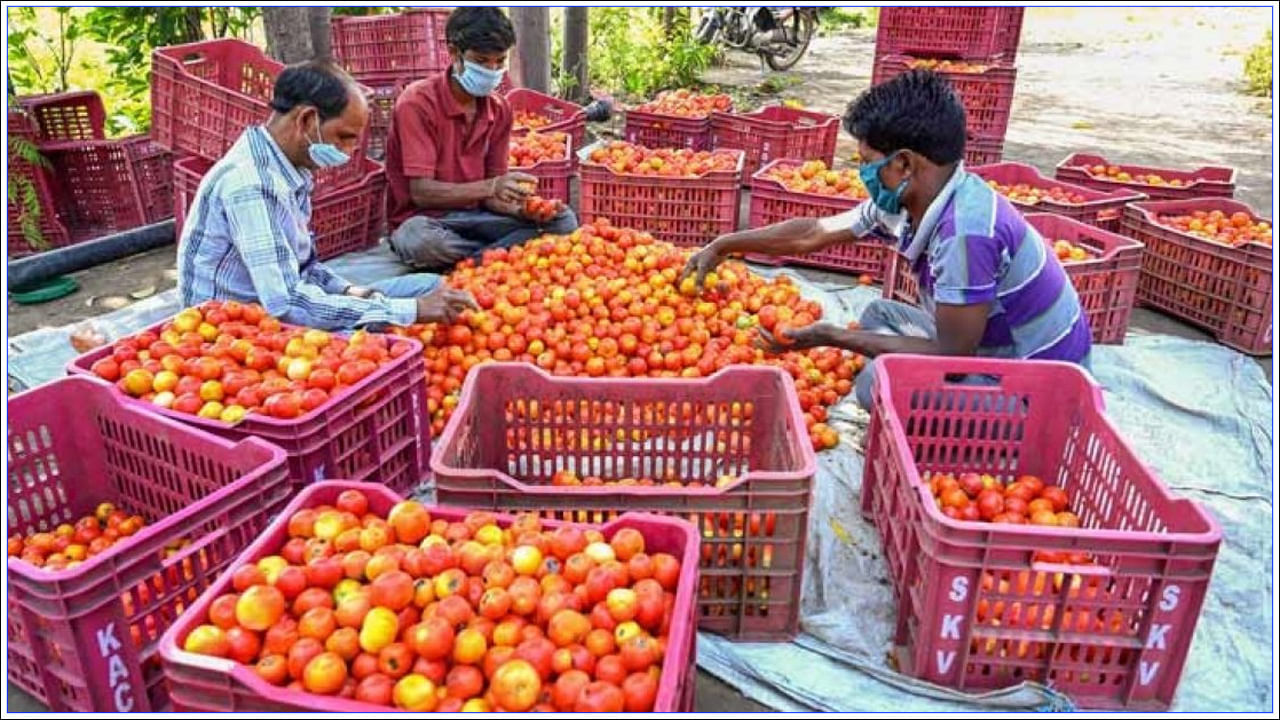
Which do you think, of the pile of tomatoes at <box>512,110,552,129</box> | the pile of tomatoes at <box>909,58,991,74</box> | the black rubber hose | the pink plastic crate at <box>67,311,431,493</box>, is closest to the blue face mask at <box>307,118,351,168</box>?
the pink plastic crate at <box>67,311,431,493</box>

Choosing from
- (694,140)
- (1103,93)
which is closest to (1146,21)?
(1103,93)

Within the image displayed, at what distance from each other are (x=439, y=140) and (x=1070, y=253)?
357 centimetres

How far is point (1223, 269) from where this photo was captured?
5172mm

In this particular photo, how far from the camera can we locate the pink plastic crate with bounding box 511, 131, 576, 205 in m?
6.30

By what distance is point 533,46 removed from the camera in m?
8.92

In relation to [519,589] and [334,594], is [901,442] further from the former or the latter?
[334,594]

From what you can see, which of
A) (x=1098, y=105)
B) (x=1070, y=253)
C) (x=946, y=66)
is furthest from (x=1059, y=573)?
(x=1098, y=105)

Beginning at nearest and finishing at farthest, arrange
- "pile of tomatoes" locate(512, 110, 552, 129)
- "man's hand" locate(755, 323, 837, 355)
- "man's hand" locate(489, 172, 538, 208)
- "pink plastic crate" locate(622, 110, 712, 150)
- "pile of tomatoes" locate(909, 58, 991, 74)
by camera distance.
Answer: "man's hand" locate(755, 323, 837, 355)
"man's hand" locate(489, 172, 538, 208)
"pile of tomatoes" locate(512, 110, 552, 129)
"pink plastic crate" locate(622, 110, 712, 150)
"pile of tomatoes" locate(909, 58, 991, 74)

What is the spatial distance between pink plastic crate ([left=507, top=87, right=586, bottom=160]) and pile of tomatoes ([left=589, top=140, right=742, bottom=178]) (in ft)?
3.14

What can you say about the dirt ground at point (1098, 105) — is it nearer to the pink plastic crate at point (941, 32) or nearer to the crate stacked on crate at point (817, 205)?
the pink plastic crate at point (941, 32)

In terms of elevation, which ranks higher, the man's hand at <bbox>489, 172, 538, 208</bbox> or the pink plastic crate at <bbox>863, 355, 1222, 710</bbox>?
the man's hand at <bbox>489, 172, 538, 208</bbox>

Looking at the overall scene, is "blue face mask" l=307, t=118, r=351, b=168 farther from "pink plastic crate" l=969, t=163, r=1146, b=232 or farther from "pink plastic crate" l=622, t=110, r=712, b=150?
"pink plastic crate" l=622, t=110, r=712, b=150

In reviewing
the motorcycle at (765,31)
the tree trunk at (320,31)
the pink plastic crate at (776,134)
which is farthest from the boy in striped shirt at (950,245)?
the motorcycle at (765,31)

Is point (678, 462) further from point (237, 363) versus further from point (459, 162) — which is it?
Answer: point (459, 162)
